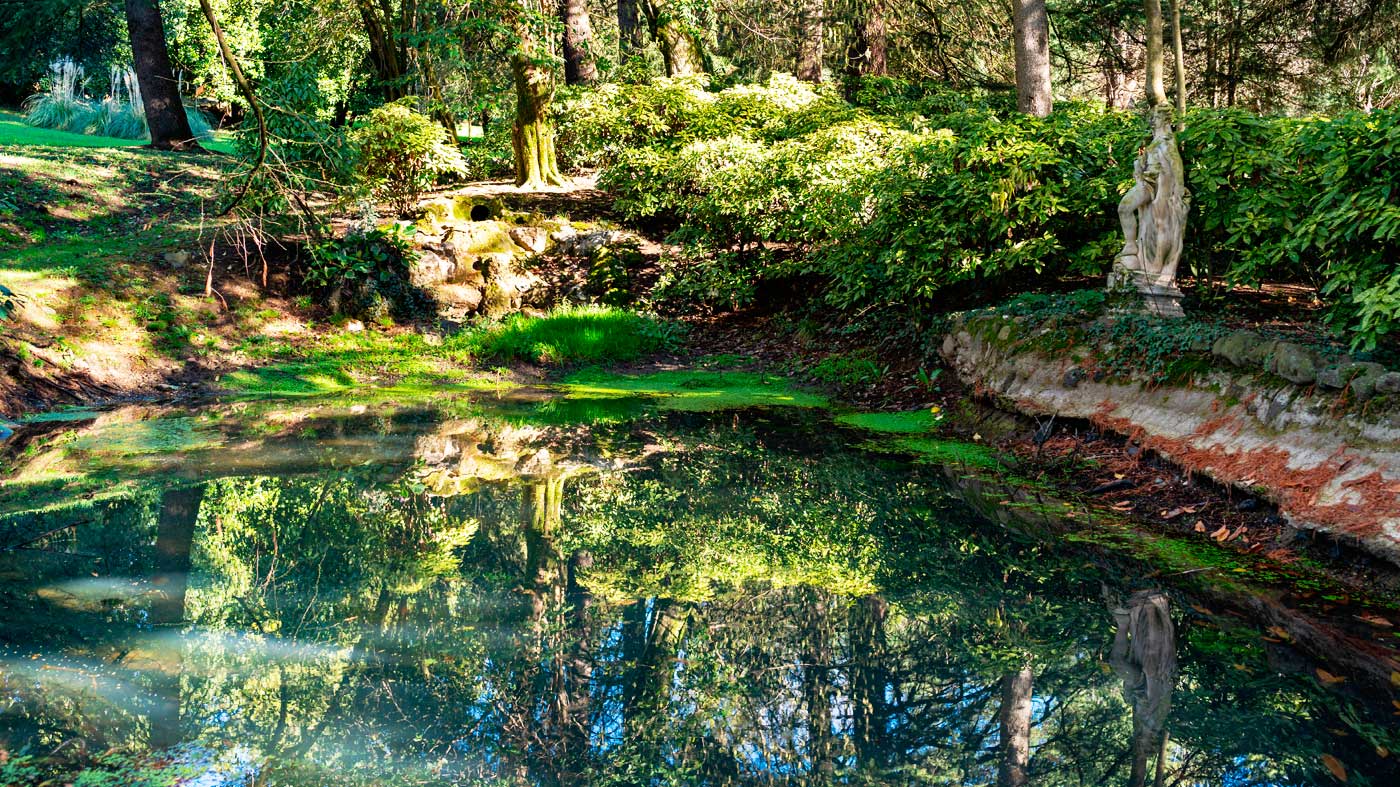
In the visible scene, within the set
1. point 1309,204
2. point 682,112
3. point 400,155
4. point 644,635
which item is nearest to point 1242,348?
point 1309,204

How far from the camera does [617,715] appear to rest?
3373 mm

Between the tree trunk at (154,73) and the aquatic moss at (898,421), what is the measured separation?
1250 cm

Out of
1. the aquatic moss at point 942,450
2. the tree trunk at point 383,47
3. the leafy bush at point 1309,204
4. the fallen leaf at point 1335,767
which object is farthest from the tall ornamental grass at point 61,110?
the fallen leaf at point 1335,767

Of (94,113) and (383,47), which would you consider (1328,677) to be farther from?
(94,113)

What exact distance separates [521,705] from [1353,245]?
5.57 meters

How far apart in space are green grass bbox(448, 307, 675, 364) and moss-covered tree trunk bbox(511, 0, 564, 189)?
421 centimetres

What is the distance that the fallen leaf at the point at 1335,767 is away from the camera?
2.95 m

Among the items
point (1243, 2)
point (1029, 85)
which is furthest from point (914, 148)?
point (1243, 2)

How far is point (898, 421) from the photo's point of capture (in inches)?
338

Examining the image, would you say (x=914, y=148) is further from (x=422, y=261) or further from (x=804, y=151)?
(x=422, y=261)

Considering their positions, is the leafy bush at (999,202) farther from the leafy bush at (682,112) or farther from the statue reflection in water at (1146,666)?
the statue reflection in water at (1146,666)

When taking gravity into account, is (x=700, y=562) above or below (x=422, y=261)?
below

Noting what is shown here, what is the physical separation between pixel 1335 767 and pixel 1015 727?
967mm

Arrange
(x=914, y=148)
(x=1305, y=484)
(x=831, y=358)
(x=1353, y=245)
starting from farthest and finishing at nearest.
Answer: (x=831, y=358), (x=914, y=148), (x=1353, y=245), (x=1305, y=484)
